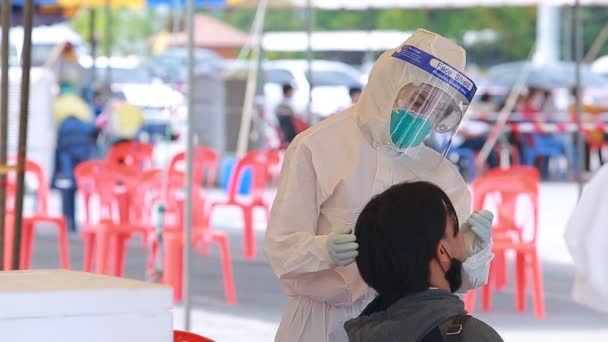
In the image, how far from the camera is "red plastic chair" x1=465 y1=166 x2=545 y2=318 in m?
8.04

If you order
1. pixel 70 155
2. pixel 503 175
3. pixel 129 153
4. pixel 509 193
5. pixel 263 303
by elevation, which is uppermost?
pixel 503 175

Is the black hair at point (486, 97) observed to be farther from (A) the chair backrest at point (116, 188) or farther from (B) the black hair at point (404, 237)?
(B) the black hair at point (404, 237)

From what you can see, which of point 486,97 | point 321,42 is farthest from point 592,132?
point 321,42

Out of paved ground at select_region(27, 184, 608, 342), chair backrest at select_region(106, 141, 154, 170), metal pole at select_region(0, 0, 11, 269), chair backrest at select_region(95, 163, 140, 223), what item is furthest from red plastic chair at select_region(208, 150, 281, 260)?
metal pole at select_region(0, 0, 11, 269)

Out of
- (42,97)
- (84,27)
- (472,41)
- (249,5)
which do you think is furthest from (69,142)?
(84,27)

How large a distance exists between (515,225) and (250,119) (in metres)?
10.3

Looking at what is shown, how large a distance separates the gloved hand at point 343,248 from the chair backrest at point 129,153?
8606 mm

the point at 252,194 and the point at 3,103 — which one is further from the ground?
the point at 3,103

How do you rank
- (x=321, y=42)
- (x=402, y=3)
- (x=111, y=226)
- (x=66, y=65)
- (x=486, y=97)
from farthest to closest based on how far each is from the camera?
(x=321, y=42) → (x=486, y=97) → (x=66, y=65) → (x=402, y=3) → (x=111, y=226)

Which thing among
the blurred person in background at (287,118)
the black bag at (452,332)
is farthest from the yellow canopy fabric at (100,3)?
the black bag at (452,332)

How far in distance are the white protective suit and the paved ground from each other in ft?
14.3

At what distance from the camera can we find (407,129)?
3.21m

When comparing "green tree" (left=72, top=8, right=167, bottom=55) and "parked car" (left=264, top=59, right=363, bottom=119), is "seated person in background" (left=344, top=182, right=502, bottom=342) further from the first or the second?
"green tree" (left=72, top=8, right=167, bottom=55)

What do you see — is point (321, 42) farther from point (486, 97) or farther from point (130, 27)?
point (130, 27)
